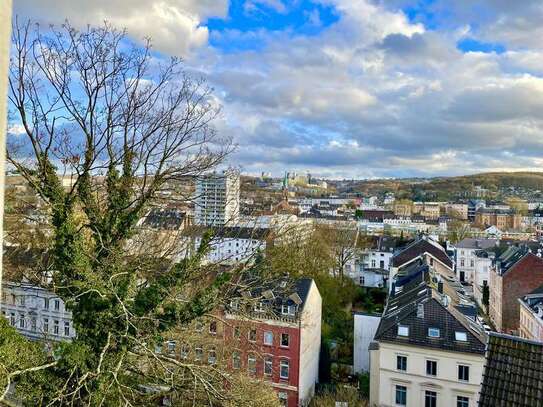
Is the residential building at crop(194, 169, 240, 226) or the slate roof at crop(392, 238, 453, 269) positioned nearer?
the residential building at crop(194, 169, 240, 226)

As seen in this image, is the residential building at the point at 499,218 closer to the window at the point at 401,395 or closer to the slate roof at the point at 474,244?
→ the slate roof at the point at 474,244

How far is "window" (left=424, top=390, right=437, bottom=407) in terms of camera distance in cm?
1927

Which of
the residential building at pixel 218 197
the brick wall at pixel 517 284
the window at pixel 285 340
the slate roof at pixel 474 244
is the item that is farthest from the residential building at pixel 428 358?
the slate roof at pixel 474 244

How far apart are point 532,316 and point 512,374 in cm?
2267

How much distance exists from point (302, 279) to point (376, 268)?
29137 mm

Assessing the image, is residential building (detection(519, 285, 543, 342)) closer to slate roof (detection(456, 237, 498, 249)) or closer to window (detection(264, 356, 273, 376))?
window (detection(264, 356, 273, 376))

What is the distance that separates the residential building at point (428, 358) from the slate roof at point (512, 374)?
1154cm

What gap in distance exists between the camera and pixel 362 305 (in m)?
39.7

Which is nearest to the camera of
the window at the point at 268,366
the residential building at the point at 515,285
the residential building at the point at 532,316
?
the window at the point at 268,366

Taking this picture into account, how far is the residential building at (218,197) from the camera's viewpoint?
34.0 feet

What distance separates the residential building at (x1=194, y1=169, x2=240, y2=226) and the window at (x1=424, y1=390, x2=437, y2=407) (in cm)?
1345

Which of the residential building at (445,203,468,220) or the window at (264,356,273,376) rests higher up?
the residential building at (445,203,468,220)

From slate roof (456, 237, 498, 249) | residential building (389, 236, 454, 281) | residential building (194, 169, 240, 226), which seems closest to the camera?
residential building (194, 169, 240, 226)

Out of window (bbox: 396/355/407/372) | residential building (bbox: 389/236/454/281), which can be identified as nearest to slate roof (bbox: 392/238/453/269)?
residential building (bbox: 389/236/454/281)
